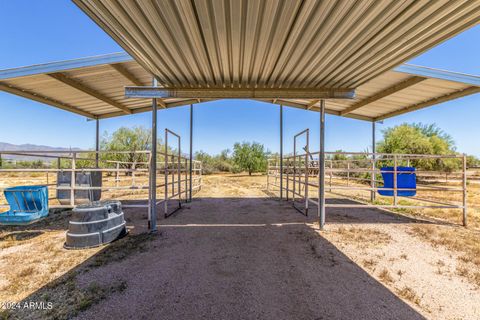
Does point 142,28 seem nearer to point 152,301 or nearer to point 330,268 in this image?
point 152,301

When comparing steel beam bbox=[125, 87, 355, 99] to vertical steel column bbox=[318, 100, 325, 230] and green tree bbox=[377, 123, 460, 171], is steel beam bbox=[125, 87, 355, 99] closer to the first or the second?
vertical steel column bbox=[318, 100, 325, 230]

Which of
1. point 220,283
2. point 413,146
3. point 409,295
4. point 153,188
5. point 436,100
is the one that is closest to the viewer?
point 409,295

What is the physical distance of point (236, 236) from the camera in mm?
3416

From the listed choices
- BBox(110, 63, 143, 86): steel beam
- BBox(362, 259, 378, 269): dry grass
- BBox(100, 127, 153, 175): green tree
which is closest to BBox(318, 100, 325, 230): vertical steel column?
BBox(362, 259, 378, 269): dry grass

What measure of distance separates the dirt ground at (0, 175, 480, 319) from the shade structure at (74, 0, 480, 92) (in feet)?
8.06

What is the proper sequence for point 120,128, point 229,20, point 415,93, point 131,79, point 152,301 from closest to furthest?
point 152,301
point 229,20
point 131,79
point 415,93
point 120,128

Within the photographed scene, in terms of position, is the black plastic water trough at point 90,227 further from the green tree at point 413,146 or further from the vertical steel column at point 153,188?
the green tree at point 413,146

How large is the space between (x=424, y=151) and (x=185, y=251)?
1690cm

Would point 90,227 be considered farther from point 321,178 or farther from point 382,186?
point 382,186

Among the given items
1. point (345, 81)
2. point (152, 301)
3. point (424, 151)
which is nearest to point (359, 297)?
point (152, 301)

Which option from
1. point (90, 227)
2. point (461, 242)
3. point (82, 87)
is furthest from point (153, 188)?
point (461, 242)

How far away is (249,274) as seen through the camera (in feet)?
7.35

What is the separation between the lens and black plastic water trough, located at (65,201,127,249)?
9.38 feet

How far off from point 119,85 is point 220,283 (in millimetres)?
4618
